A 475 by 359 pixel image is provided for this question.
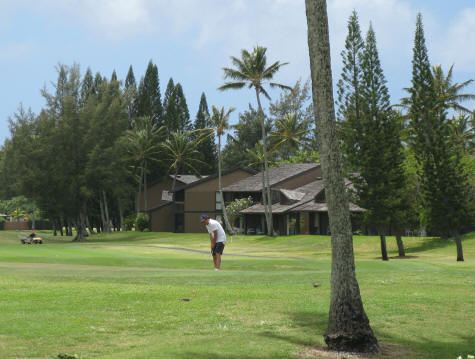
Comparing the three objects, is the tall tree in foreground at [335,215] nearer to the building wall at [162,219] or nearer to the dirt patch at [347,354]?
the dirt patch at [347,354]

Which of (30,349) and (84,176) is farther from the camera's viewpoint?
(84,176)

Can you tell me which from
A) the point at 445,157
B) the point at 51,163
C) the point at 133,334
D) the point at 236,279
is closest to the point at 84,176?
the point at 51,163

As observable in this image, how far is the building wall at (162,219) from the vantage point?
3290 inches

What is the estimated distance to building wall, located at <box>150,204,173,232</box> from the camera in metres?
83.6

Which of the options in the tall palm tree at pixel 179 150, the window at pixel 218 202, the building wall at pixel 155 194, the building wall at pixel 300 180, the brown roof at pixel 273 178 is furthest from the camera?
the building wall at pixel 155 194

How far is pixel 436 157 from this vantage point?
39.0m

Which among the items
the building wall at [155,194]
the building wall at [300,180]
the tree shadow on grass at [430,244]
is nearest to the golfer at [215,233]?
the tree shadow on grass at [430,244]

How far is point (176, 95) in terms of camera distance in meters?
94.6

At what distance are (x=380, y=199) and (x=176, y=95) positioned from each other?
59336 mm

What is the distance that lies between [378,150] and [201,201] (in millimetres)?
39197

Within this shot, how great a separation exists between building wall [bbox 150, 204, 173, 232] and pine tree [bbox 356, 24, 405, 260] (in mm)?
46760

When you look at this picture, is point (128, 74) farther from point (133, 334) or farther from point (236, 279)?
point (133, 334)

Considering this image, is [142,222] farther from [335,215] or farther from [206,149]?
[335,215]

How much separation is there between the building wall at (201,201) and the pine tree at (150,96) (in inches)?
723
